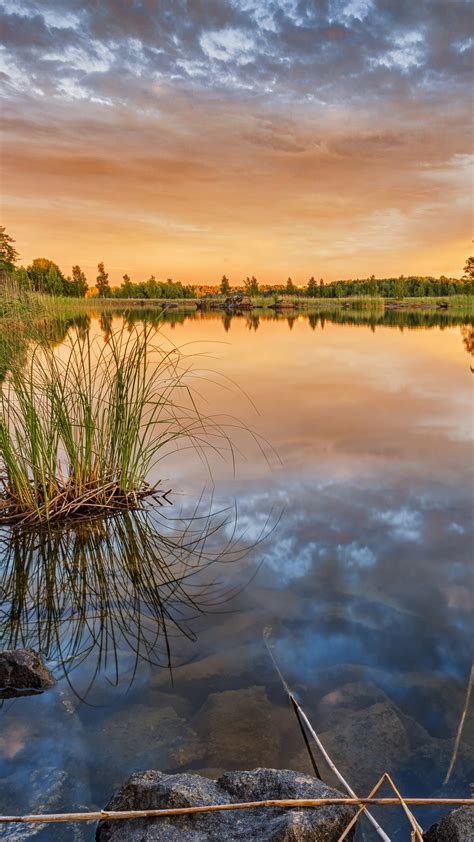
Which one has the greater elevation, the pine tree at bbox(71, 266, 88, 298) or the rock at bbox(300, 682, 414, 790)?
the pine tree at bbox(71, 266, 88, 298)

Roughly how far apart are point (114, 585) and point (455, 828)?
2.74 m

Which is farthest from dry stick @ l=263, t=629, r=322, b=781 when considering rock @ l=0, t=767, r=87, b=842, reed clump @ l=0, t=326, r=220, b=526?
reed clump @ l=0, t=326, r=220, b=526

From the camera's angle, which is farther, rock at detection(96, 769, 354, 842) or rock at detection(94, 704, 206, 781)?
rock at detection(94, 704, 206, 781)

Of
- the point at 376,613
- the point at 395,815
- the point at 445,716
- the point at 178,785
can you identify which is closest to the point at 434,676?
the point at 445,716

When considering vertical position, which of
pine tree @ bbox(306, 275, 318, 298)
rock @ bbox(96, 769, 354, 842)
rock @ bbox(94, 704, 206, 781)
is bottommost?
rock @ bbox(94, 704, 206, 781)

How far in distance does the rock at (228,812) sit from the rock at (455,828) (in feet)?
0.89

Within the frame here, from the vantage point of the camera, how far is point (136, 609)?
11.9ft

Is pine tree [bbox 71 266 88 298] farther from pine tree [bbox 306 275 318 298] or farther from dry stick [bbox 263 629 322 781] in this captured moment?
pine tree [bbox 306 275 318 298]

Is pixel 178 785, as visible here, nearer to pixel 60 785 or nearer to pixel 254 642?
pixel 60 785

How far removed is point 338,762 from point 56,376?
3.96m

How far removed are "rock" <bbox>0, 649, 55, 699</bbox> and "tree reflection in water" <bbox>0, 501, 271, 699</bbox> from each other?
7.1 inches

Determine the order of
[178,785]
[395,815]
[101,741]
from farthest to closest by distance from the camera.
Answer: [101,741], [395,815], [178,785]

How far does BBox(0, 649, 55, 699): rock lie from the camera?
2.80m

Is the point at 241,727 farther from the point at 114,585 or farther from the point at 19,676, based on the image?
the point at 114,585
